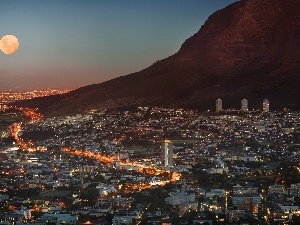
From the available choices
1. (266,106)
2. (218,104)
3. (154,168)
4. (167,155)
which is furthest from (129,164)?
(218,104)

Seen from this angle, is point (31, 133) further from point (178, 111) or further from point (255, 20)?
point (255, 20)

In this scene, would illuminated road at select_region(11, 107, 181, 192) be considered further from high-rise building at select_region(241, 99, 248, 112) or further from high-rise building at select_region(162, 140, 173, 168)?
high-rise building at select_region(241, 99, 248, 112)

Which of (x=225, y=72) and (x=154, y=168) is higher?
(x=225, y=72)

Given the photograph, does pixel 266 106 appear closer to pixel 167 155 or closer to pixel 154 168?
pixel 167 155

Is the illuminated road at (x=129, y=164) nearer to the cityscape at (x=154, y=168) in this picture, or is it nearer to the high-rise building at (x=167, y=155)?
the cityscape at (x=154, y=168)

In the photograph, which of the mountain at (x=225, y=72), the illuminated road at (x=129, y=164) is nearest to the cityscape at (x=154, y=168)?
the illuminated road at (x=129, y=164)

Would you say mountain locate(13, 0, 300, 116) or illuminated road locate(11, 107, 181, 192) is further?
mountain locate(13, 0, 300, 116)

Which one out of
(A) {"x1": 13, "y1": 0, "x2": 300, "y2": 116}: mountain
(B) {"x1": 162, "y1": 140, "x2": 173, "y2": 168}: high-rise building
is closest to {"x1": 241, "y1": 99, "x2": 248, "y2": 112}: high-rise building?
(A) {"x1": 13, "y1": 0, "x2": 300, "y2": 116}: mountain
